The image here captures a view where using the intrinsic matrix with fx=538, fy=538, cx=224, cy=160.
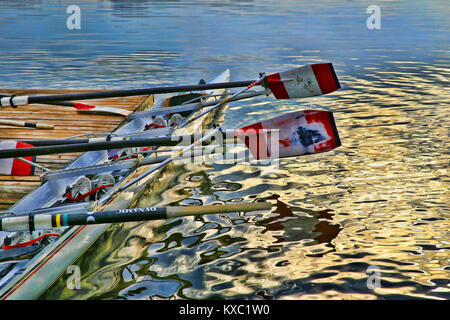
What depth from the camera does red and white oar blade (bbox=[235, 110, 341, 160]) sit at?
5211 millimetres

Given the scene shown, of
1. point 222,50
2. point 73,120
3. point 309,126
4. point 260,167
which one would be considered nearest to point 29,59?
point 222,50

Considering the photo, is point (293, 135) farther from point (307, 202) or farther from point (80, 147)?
point (80, 147)

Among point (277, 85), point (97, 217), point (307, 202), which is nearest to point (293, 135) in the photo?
point (307, 202)

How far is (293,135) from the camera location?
5293mm

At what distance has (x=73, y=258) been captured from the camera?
3.92 metres

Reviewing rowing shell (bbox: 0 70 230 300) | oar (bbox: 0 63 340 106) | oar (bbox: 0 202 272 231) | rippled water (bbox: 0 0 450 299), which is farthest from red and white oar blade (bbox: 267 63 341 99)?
oar (bbox: 0 202 272 231)

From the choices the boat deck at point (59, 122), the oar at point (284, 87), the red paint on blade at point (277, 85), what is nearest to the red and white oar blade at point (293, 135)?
Answer: the oar at point (284, 87)

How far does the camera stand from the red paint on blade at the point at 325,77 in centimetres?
597

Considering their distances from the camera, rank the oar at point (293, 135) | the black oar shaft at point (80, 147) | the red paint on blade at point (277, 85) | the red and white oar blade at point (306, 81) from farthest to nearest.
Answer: the red paint on blade at point (277, 85)
the red and white oar blade at point (306, 81)
the oar at point (293, 135)
the black oar shaft at point (80, 147)

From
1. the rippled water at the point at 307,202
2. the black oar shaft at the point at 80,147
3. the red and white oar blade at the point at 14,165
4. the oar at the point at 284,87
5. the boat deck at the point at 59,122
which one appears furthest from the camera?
the boat deck at the point at 59,122

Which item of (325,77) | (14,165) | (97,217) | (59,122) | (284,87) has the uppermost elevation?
(325,77)

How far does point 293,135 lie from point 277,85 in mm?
1220

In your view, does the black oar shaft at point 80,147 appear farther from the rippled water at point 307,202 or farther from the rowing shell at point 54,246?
the rippled water at point 307,202

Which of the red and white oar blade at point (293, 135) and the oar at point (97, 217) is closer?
the oar at point (97, 217)
